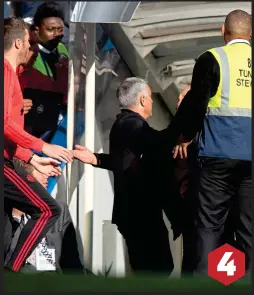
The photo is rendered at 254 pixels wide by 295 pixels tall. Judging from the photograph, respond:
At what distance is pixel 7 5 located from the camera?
6906 millimetres

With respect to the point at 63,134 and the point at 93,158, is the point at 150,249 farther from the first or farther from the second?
the point at 63,134

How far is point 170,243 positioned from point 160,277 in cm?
44

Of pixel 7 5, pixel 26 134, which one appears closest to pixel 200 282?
pixel 26 134

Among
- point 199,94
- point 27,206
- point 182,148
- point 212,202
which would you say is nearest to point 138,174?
point 182,148

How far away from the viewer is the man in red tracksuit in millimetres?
6539

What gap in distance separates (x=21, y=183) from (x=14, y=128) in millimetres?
333

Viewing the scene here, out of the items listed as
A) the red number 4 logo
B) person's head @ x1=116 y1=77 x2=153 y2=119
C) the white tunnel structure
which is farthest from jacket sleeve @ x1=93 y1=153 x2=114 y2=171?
the red number 4 logo

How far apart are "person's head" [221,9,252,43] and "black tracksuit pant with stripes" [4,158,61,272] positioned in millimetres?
1498

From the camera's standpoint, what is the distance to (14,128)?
259 inches

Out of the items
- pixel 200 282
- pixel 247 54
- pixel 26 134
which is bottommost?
pixel 200 282

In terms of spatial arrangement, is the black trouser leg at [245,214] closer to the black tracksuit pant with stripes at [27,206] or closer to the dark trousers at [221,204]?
the dark trousers at [221,204]

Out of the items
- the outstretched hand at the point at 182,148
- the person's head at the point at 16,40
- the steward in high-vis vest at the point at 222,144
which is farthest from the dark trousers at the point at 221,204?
the person's head at the point at 16,40

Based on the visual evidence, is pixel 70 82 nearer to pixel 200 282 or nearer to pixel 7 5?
pixel 7 5

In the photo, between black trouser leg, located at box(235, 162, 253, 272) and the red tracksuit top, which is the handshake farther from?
black trouser leg, located at box(235, 162, 253, 272)
